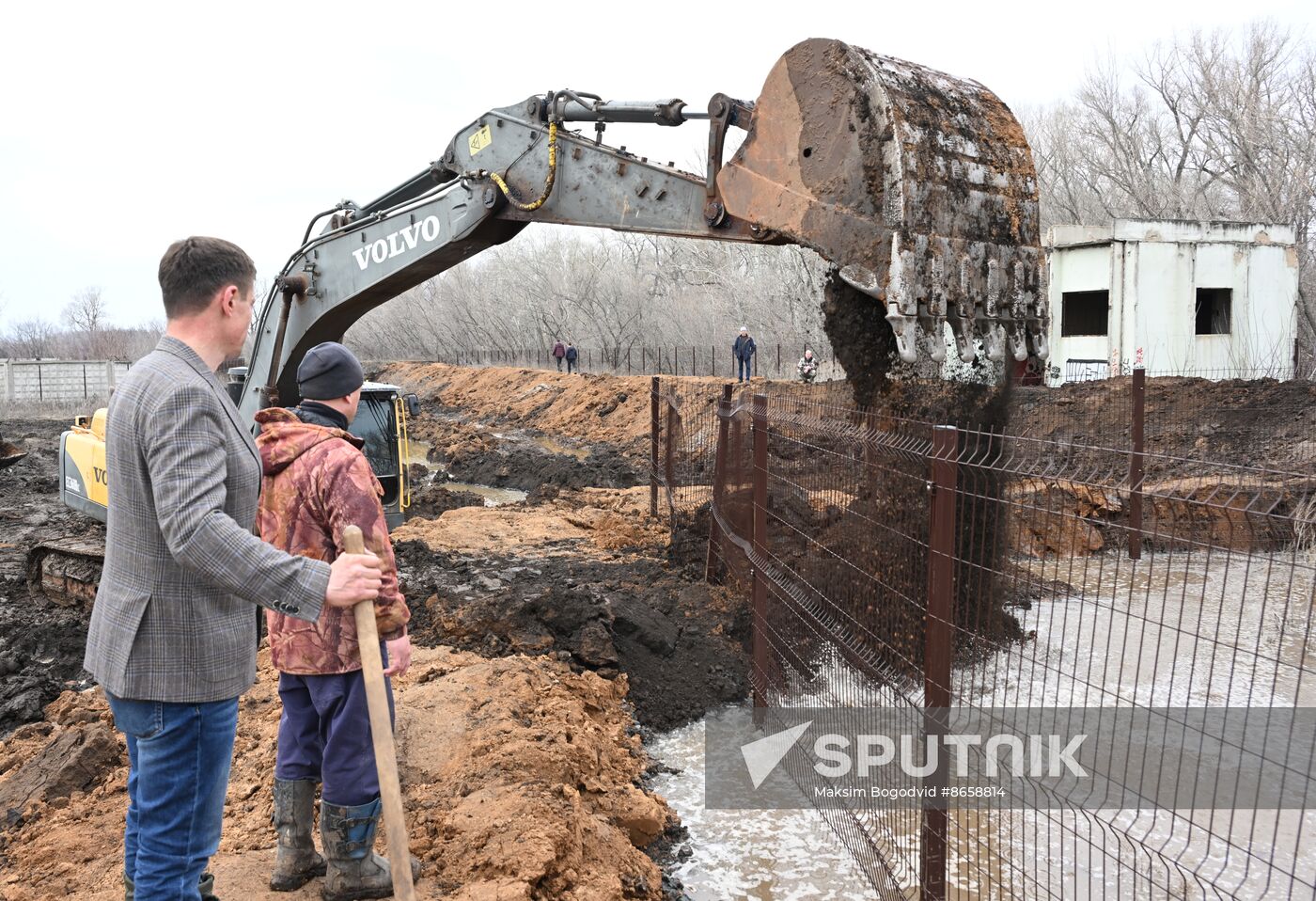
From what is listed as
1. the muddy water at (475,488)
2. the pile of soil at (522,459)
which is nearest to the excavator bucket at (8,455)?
the muddy water at (475,488)

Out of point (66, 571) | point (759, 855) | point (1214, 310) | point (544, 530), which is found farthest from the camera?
point (1214, 310)

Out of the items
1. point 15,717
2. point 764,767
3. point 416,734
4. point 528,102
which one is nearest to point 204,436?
point 416,734

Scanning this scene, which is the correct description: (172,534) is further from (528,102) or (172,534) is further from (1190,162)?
(1190,162)

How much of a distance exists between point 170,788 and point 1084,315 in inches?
966

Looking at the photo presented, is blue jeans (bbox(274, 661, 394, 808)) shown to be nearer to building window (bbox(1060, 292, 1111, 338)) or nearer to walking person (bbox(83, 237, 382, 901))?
walking person (bbox(83, 237, 382, 901))

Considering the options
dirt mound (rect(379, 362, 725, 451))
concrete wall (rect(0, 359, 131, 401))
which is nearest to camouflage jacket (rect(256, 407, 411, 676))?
dirt mound (rect(379, 362, 725, 451))

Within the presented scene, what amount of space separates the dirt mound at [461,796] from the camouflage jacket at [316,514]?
0.93 m

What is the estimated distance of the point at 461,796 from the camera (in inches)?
166

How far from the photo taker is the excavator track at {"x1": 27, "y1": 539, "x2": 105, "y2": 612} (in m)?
8.62

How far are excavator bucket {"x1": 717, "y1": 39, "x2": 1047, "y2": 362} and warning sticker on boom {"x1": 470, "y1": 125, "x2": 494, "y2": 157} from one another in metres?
2.60

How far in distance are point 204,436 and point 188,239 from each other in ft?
1.85

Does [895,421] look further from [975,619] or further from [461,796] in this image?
[461,796]

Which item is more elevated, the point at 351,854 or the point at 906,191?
the point at 906,191

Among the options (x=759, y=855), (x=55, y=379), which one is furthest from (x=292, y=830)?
(x=55, y=379)
